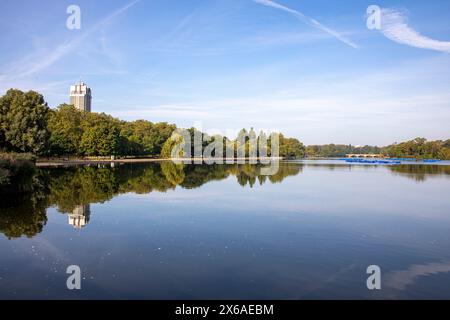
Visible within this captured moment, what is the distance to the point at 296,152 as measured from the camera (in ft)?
511

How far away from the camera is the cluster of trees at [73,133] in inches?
1861

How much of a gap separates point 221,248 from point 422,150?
5876 inches

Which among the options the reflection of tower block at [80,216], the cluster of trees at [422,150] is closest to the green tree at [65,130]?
the reflection of tower block at [80,216]

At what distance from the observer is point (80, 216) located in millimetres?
16234

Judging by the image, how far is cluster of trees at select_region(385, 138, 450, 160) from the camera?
13625 centimetres

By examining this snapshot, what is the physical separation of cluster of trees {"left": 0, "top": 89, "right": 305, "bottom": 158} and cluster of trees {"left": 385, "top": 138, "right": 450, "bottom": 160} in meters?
41.1

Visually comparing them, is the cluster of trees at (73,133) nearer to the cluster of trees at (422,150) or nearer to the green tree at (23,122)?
the green tree at (23,122)

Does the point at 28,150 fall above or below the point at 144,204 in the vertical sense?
above

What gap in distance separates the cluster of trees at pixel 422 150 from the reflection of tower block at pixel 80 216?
142 metres

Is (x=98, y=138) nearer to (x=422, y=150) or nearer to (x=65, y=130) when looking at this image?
(x=65, y=130)
